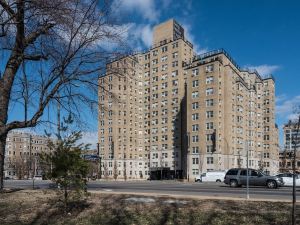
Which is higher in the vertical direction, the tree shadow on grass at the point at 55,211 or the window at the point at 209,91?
the window at the point at 209,91

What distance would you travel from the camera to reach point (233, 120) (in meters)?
95.9

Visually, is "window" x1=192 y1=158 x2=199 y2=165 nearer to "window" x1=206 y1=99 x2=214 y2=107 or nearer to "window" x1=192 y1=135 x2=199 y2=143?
"window" x1=192 y1=135 x2=199 y2=143

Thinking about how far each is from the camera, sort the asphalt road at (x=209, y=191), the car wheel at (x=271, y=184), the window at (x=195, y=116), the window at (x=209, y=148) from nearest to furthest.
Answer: the asphalt road at (x=209, y=191) → the car wheel at (x=271, y=184) → the window at (x=209, y=148) → the window at (x=195, y=116)

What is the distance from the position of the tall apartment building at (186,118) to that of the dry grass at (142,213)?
65711 mm

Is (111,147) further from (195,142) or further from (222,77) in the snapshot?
(222,77)

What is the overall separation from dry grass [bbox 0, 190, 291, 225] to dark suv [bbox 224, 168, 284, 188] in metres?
21.9

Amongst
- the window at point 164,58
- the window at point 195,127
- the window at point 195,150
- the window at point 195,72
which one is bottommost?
the window at point 195,150

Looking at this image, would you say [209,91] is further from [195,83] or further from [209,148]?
[209,148]

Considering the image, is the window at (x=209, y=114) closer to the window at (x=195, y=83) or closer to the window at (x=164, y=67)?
the window at (x=195, y=83)

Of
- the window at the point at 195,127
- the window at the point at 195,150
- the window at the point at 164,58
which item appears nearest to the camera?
the window at the point at 195,150

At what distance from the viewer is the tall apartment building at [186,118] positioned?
92.6 m

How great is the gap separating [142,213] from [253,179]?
25.8 metres

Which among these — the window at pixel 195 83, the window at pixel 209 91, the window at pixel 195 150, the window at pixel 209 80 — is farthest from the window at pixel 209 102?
the window at pixel 195 150

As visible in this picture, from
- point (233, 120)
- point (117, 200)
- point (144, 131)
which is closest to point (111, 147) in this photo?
point (144, 131)
